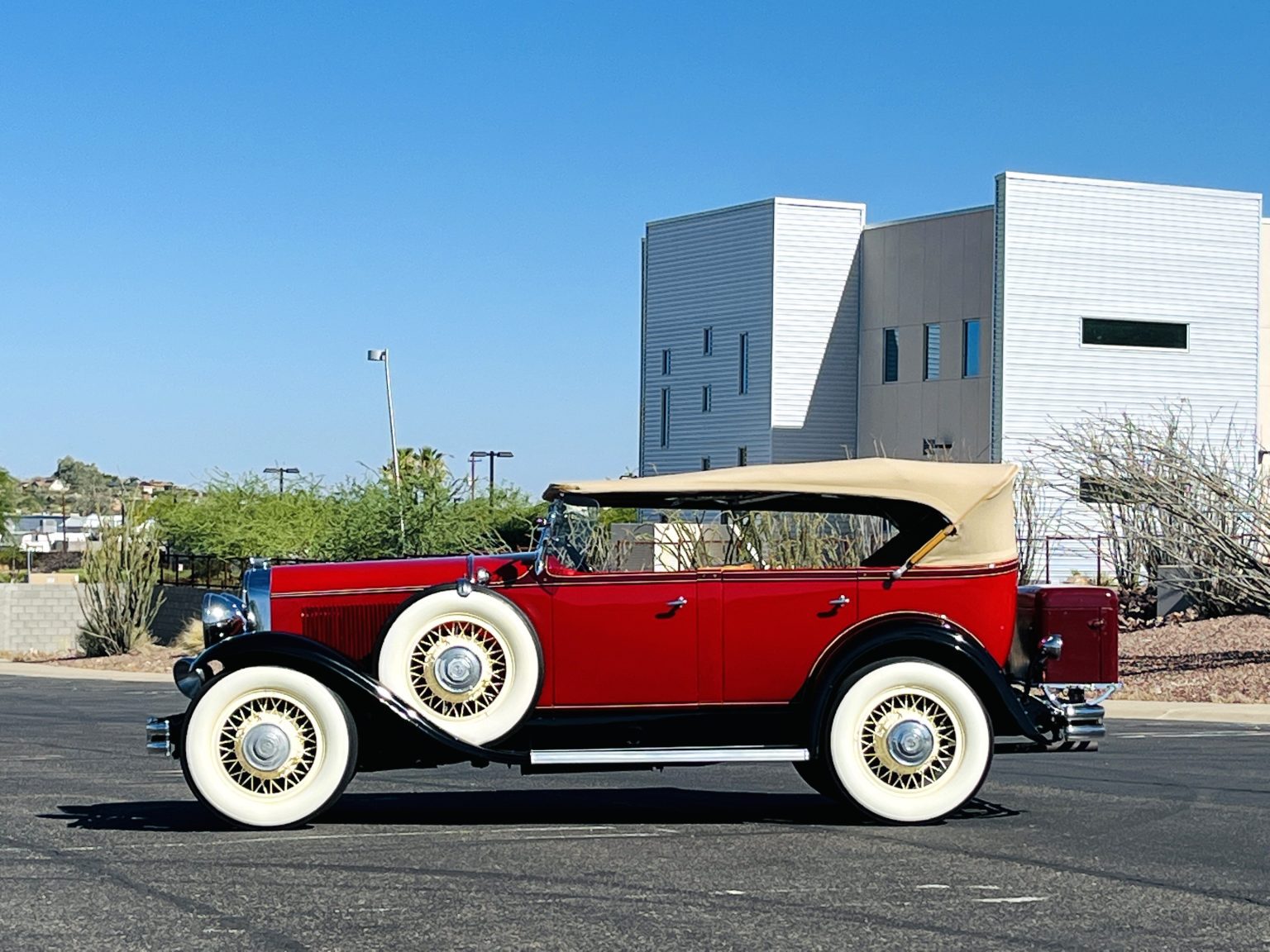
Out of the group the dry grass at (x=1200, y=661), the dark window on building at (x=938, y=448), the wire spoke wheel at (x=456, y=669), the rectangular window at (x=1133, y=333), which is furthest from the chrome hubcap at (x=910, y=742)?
the rectangular window at (x=1133, y=333)

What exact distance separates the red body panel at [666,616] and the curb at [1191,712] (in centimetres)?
1044

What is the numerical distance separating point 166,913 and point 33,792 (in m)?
→ 4.78

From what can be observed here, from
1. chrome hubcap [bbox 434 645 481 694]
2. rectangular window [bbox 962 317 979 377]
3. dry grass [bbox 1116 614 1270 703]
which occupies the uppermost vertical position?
rectangular window [bbox 962 317 979 377]

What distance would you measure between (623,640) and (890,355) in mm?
38726

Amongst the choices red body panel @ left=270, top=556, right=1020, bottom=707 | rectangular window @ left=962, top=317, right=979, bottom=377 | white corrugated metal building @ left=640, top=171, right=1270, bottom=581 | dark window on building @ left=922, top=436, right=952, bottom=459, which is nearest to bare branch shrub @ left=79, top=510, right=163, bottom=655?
white corrugated metal building @ left=640, top=171, right=1270, bottom=581

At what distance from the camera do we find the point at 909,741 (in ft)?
33.0

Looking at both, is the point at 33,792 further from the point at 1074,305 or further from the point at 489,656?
the point at 1074,305

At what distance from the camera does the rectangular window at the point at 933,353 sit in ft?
152

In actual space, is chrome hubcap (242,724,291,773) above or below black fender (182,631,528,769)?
below

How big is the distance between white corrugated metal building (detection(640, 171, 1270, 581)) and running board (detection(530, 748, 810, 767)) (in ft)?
107

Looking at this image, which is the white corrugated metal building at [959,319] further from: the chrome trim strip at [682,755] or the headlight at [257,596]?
the headlight at [257,596]

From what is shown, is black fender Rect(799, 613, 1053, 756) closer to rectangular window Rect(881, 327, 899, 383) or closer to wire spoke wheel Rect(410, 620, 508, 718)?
wire spoke wheel Rect(410, 620, 508, 718)

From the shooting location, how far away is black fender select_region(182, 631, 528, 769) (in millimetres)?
9734

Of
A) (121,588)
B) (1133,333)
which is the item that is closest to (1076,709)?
(121,588)
